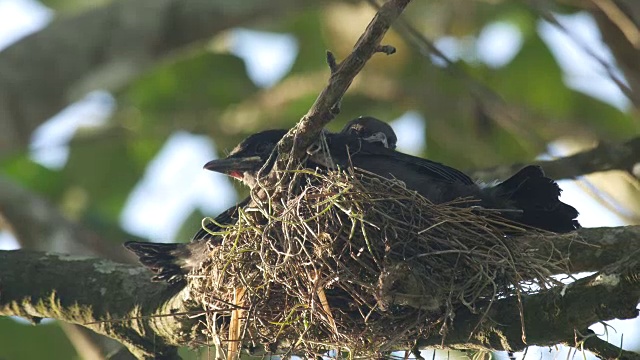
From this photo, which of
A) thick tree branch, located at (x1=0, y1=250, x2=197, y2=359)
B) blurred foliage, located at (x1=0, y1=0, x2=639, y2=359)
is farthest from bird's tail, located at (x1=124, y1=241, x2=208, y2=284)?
blurred foliage, located at (x1=0, y1=0, x2=639, y2=359)

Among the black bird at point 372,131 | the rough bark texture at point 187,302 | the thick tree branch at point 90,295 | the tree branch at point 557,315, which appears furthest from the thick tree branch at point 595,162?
the thick tree branch at point 90,295

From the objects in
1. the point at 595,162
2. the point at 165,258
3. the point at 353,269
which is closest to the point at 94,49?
the point at 165,258

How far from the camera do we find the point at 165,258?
5.02 meters

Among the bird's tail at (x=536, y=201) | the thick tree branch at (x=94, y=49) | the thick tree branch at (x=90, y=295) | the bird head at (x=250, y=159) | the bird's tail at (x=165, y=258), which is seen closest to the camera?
the bird's tail at (x=536, y=201)

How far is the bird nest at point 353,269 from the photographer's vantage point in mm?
4293

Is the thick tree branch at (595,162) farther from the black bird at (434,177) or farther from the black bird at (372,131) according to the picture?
the black bird at (434,177)

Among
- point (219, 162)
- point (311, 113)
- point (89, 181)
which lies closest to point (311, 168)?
point (311, 113)

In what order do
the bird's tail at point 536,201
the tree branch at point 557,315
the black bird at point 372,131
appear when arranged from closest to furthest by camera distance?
the tree branch at point 557,315
the bird's tail at point 536,201
the black bird at point 372,131

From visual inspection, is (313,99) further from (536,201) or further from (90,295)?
(536,201)

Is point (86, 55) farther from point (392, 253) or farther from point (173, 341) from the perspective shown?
point (392, 253)

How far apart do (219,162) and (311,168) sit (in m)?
0.81

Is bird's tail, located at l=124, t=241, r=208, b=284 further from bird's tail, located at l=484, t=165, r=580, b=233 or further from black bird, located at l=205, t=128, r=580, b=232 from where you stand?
bird's tail, located at l=484, t=165, r=580, b=233

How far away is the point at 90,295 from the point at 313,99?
5377 millimetres

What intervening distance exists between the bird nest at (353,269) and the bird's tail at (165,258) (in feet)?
1.22
